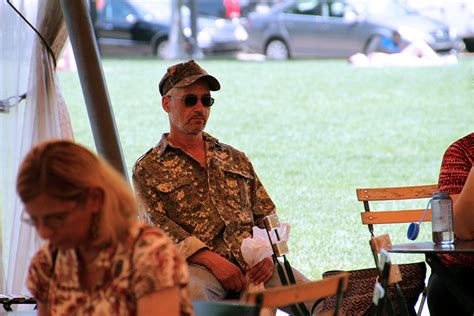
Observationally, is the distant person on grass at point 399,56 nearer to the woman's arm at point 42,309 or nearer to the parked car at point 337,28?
the parked car at point 337,28

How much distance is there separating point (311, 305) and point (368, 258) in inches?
133

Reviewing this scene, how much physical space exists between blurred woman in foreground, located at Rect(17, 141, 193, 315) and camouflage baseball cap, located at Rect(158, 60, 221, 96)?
2.19 metres

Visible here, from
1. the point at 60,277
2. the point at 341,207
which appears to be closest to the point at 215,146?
the point at 60,277

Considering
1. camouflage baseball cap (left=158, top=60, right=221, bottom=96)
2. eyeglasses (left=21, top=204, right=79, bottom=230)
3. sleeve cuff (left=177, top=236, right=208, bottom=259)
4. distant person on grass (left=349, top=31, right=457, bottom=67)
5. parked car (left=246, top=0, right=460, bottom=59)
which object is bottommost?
sleeve cuff (left=177, top=236, right=208, bottom=259)

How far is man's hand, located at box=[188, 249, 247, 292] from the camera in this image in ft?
15.9

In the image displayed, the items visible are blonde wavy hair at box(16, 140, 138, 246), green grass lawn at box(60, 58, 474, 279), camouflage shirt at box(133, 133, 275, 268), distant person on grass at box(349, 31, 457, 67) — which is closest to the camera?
blonde wavy hair at box(16, 140, 138, 246)

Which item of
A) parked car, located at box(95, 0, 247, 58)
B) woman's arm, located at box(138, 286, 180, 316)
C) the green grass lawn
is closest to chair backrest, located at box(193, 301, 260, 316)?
woman's arm, located at box(138, 286, 180, 316)

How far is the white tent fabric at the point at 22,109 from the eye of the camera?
5785 millimetres

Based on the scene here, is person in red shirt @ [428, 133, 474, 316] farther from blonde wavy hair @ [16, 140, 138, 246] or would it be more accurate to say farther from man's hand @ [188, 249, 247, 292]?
blonde wavy hair @ [16, 140, 138, 246]

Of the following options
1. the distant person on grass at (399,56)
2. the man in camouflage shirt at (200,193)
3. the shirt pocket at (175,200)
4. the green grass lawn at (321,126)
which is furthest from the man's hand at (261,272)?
the distant person on grass at (399,56)

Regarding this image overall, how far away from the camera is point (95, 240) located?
2834 millimetres

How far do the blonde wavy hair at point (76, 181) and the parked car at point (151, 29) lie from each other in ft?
54.9

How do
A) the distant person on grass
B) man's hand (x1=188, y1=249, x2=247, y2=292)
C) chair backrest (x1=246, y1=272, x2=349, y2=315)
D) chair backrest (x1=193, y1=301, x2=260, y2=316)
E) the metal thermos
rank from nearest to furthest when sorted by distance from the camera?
chair backrest (x1=246, y1=272, x2=349, y2=315)
chair backrest (x1=193, y1=301, x2=260, y2=316)
the metal thermos
man's hand (x1=188, y1=249, x2=247, y2=292)
the distant person on grass

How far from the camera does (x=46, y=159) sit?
2766mm
